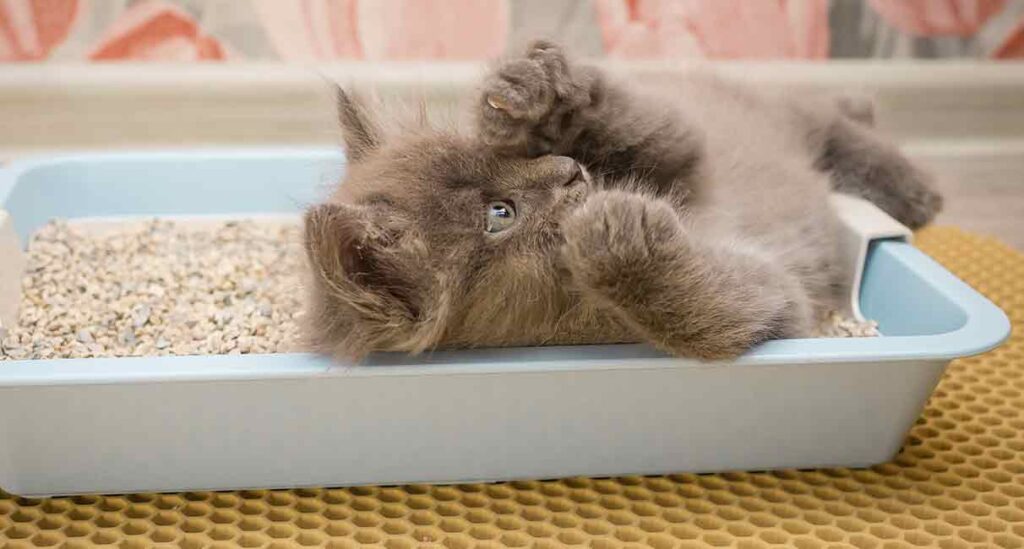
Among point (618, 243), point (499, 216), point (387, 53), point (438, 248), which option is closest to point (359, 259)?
point (438, 248)

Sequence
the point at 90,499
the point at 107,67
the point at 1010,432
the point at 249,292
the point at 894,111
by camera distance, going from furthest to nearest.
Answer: the point at 894,111
the point at 107,67
the point at 249,292
the point at 1010,432
the point at 90,499

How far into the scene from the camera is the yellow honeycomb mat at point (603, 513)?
141cm

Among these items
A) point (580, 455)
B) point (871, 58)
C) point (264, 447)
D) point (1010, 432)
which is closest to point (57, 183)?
point (264, 447)

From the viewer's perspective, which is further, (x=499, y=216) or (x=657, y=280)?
(x=499, y=216)

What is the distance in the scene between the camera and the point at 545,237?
140cm

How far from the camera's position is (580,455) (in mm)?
1501

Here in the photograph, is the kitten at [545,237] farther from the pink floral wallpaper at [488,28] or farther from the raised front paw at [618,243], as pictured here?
the pink floral wallpaper at [488,28]

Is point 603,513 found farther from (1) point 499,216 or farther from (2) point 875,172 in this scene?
(2) point 875,172

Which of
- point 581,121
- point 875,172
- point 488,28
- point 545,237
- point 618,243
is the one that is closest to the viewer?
point 618,243

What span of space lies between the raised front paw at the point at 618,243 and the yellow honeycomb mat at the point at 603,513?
1.19 ft

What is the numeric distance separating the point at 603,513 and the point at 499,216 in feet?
1.50

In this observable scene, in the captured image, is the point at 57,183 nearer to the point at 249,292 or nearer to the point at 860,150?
the point at 249,292

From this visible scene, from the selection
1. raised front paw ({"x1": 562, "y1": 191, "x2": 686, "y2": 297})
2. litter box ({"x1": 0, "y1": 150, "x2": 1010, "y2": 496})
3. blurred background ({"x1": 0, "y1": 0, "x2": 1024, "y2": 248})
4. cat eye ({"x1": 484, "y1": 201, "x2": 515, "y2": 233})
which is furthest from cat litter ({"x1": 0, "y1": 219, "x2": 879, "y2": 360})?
blurred background ({"x1": 0, "y1": 0, "x2": 1024, "y2": 248})

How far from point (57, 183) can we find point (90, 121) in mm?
868
